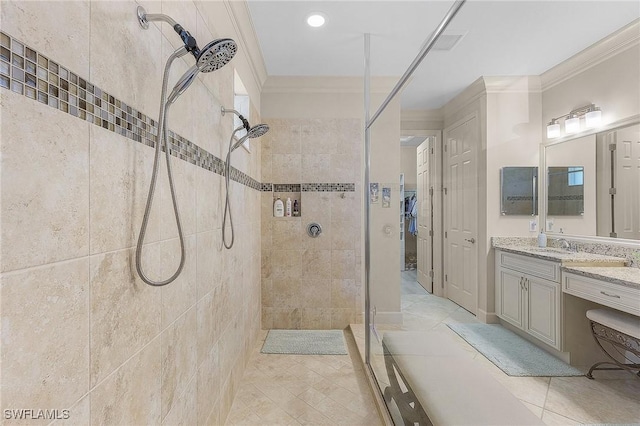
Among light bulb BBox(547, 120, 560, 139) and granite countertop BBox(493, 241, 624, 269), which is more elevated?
light bulb BBox(547, 120, 560, 139)

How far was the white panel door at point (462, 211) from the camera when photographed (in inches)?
44.3

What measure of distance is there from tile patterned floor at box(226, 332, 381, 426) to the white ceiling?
6.47 feet

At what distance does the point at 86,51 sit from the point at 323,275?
2701mm

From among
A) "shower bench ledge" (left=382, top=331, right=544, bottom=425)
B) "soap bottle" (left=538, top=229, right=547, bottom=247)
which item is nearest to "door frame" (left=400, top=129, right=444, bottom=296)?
"shower bench ledge" (left=382, top=331, right=544, bottom=425)

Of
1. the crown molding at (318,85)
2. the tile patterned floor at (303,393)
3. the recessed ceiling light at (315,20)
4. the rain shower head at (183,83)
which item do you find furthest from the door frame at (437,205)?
the crown molding at (318,85)

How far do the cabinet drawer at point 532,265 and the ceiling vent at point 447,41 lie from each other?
966 millimetres

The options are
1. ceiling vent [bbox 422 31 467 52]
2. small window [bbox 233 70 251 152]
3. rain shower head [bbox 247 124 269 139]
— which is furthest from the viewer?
small window [bbox 233 70 251 152]

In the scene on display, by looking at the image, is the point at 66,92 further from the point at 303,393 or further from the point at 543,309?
the point at 303,393

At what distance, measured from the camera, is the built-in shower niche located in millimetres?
3107

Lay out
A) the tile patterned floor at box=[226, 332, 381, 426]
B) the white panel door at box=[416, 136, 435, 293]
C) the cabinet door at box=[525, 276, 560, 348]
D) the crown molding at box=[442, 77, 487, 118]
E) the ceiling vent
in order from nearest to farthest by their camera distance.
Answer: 1. the cabinet door at box=[525, 276, 560, 348]
2. the crown molding at box=[442, 77, 487, 118]
3. the ceiling vent
4. the white panel door at box=[416, 136, 435, 293]
5. the tile patterned floor at box=[226, 332, 381, 426]

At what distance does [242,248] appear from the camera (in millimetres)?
2273

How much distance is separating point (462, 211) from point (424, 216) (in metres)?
0.46

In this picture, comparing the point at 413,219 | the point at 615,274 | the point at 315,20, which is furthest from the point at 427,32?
the point at 615,274

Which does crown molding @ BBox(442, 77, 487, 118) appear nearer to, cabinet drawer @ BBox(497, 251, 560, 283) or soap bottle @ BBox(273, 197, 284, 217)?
cabinet drawer @ BBox(497, 251, 560, 283)
